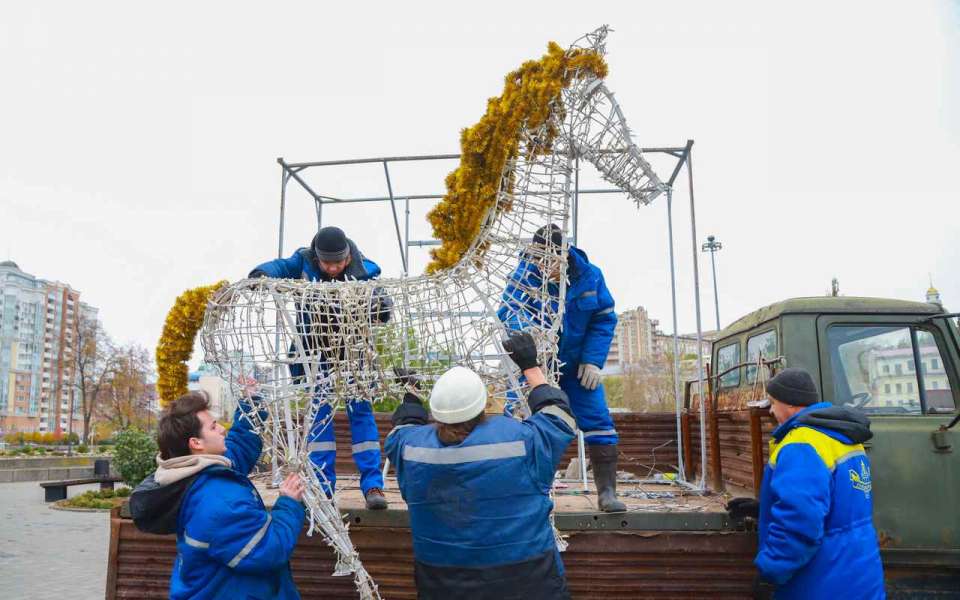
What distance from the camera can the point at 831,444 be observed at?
3.03 m

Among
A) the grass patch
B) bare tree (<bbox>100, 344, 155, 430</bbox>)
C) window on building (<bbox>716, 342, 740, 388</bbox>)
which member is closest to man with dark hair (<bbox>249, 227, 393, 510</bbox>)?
window on building (<bbox>716, 342, 740, 388</bbox>)

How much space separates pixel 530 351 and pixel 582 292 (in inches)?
38.4

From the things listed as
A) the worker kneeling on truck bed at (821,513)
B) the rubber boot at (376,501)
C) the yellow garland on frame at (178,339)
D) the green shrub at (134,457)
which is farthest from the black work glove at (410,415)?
the green shrub at (134,457)

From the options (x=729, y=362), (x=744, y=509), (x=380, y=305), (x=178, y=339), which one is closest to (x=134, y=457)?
(x=178, y=339)

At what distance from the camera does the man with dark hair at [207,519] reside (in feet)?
8.11

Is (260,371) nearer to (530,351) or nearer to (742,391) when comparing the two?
(530,351)

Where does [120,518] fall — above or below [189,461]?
below

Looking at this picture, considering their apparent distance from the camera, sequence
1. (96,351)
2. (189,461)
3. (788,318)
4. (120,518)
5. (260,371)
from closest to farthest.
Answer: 1. (189,461)
2. (260,371)
3. (120,518)
4. (788,318)
5. (96,351)

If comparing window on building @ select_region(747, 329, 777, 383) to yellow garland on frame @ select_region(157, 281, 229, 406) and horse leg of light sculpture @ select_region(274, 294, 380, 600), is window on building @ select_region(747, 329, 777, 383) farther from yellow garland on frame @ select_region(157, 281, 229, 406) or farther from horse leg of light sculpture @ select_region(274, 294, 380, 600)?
yellow garland on frame @ select_region(157, 281, 229, 406)

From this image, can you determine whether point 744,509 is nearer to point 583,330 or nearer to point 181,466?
point 583,330

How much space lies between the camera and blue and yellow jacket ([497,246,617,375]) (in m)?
3.76

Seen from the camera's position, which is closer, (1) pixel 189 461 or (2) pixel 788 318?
(1) pixel 189 461

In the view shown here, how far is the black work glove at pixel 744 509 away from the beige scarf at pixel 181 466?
2.54m

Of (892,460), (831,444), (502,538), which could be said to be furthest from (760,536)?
(502,538)
